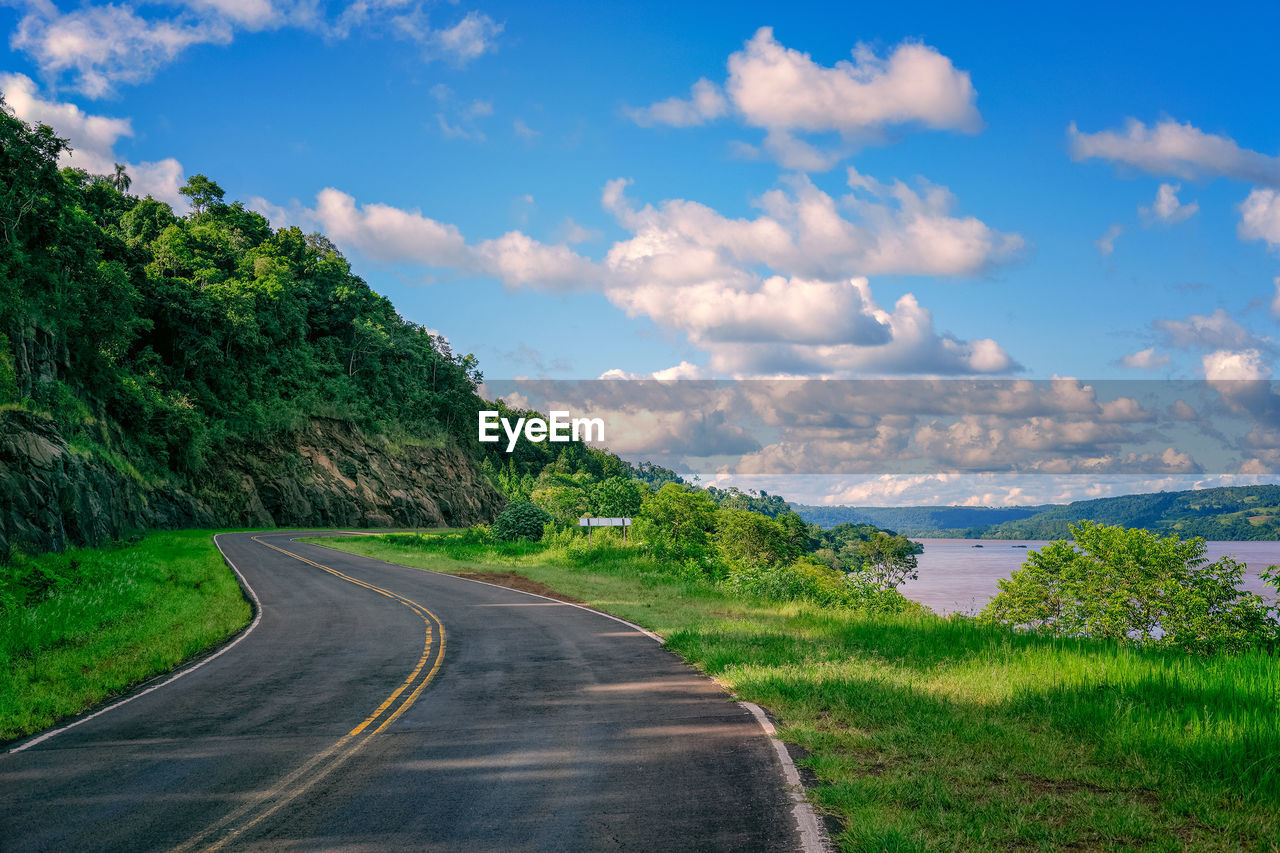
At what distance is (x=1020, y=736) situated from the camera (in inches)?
361

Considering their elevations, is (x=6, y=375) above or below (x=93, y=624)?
above

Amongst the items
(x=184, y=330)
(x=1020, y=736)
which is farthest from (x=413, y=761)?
(x=184, y=330)

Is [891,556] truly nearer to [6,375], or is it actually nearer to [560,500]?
[560,500]

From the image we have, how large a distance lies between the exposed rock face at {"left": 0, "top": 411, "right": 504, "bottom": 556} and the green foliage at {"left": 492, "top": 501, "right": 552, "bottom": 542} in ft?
69.5

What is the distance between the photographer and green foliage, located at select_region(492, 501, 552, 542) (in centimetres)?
5159

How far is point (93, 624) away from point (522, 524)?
32.9 meters

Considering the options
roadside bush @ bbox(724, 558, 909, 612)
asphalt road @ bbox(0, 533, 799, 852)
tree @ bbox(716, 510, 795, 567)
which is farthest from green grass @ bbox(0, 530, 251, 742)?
tree @ bbox(716, 510, 795, 567)

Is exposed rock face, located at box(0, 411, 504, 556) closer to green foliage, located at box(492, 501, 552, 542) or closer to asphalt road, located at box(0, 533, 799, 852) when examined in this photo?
asphalt road, located at box(0, 533, 799, 852)

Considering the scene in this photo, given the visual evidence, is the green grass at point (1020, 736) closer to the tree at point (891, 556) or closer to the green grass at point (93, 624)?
the green grass at point (93, 624)

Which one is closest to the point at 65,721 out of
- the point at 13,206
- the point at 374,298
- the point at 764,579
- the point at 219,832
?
the point at 219,832

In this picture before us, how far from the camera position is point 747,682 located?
1324cm

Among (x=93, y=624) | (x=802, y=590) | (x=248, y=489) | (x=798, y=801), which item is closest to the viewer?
(x=798, y=801)

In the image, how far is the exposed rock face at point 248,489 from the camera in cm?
2852

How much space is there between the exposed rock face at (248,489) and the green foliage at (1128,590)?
35.3 metres
